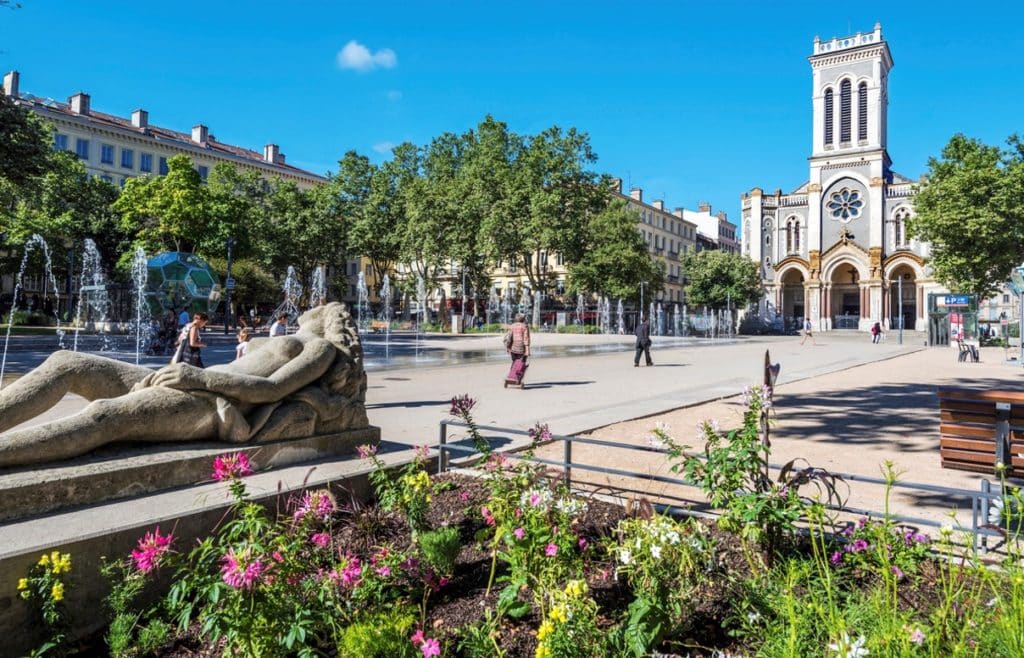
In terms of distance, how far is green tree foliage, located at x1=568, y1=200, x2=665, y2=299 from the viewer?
168ft

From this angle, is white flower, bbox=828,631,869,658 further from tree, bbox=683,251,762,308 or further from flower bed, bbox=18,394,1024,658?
tree, bbox=683,251,762,308

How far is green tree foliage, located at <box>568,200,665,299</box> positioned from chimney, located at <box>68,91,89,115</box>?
50.6 m

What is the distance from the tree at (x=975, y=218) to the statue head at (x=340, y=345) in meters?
40.9

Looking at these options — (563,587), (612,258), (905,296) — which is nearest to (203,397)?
(563,587)

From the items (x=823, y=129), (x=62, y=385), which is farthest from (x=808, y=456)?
(x=823, y=129)

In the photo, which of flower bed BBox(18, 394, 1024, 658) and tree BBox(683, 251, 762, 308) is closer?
flower bed BBox(18, 394, 1024, 658)

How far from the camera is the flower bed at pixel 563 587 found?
2.57m

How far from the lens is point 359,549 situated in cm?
387

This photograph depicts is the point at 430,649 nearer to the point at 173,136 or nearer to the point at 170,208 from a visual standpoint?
the point at 170,208

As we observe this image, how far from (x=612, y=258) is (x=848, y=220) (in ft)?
118

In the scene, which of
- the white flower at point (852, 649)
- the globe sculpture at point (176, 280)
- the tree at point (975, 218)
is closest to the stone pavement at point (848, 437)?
the white flower at point (852, 649)

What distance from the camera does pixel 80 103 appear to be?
63594mm

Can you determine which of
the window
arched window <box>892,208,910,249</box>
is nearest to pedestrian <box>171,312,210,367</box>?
the window

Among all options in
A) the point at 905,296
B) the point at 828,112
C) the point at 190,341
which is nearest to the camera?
the point at 190,341
